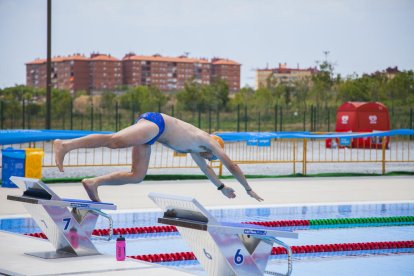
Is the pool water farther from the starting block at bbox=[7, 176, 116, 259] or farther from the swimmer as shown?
the swimmer

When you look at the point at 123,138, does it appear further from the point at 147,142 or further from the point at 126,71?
the point at 126,71

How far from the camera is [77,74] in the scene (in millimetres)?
148375

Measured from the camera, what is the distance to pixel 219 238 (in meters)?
6.55

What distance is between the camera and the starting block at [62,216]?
7.90 metres

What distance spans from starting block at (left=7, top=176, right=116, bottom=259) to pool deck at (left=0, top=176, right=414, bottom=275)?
0.20 meters

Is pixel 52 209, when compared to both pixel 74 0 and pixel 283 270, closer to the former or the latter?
pixel 283 270

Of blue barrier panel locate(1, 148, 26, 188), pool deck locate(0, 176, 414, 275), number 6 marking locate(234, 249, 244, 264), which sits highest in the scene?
blue barrier panel locate(1, 148, 26, 188)

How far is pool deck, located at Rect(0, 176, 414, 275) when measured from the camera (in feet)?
25.0

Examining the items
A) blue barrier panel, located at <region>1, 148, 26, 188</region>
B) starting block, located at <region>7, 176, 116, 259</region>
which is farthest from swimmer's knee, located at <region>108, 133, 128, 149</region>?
blue barrier panel, located at <region>1, 148, 26, 188</region>

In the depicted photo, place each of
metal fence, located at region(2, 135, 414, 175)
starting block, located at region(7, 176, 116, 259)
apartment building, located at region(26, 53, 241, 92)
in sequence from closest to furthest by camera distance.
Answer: starting block, located at region(7, 176, 116, 259)
metal fence, located at region(2, 135, 414, 175)
apartment building, located at region(26, 53, 241, 92)

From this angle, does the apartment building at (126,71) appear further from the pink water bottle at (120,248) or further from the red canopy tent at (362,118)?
the pink water bottle at (120,248)

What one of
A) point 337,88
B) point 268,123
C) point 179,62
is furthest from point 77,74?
point 268,123

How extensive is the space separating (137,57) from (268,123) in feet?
359

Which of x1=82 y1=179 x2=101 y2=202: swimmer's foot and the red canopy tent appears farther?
the red canopy tent
